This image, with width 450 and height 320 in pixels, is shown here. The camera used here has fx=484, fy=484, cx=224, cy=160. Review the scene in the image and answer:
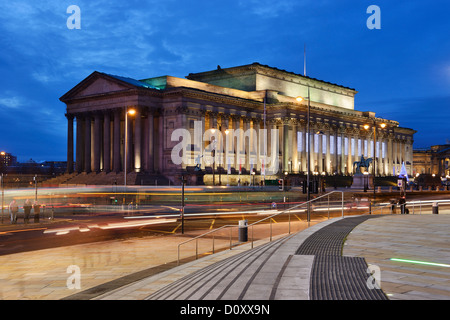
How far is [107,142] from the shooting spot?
86.2 m

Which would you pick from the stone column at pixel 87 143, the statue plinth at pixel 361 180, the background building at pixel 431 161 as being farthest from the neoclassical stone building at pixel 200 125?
the background building at pixel 431 161

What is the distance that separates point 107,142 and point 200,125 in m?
16.9

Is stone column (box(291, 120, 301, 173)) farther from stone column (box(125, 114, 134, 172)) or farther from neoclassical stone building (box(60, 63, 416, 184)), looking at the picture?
stone column (box(125, 114, 134, 172))

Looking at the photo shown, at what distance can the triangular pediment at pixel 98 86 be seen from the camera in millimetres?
81312

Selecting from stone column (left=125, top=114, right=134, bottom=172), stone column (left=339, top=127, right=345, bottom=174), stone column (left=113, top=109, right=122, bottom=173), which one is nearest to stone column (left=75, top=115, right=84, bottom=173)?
stone column (left=113, top=109, right=122, bottom=173)

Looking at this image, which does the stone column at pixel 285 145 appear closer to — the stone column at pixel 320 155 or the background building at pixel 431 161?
the stone column at pixel 320 155

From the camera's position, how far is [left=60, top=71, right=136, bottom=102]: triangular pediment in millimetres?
81312

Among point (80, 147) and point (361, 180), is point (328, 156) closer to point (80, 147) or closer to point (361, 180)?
point (361, 180)

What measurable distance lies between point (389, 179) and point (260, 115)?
37902mm

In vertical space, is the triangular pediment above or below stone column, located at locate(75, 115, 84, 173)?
above

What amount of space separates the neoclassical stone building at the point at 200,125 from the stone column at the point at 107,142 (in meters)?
0.18

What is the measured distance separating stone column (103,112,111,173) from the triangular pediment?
4433 mm

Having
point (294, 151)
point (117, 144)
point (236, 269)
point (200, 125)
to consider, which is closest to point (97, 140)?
point (117, 144)
